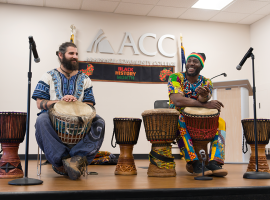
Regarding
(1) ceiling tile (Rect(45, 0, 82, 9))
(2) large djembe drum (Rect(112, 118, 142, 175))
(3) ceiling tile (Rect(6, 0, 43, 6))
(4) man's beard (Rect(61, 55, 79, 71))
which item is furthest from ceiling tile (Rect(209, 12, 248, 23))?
(4) man's beard (Rect(61, 55, 79, 71))

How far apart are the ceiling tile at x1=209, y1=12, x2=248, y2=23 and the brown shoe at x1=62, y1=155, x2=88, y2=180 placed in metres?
5.14

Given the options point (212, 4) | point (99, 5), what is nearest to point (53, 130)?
point (99, 5)

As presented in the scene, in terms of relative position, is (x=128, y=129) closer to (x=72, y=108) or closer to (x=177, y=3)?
(x=72, y=108)

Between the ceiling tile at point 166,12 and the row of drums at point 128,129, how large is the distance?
12.2ft

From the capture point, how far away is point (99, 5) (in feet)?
19.4

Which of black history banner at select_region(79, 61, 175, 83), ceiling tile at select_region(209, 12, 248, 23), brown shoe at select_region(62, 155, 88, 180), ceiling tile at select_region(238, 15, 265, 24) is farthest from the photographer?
ceiling tile at select_region(238, 15, 265, 24)

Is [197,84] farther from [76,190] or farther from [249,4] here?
[249,4]

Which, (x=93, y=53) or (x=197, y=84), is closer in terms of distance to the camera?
(x=197, y=84)

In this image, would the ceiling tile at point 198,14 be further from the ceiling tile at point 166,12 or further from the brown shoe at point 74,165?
the brown shoe at point 74,165

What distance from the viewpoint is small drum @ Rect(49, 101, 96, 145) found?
8.11ft

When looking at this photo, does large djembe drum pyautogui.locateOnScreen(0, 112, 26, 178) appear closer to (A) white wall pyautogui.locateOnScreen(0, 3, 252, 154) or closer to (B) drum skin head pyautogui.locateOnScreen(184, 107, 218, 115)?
(B) drum skin head pyautogui.locateOnScreen(184, 107, 218, 115)

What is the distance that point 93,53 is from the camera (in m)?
6.07

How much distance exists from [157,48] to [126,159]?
3877mm

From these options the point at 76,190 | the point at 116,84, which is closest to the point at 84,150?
the point at 76,190
